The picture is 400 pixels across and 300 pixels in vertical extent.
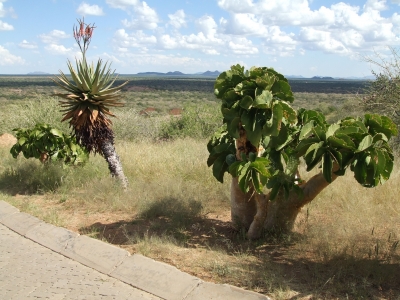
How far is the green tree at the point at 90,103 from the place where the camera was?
7211 millimetres

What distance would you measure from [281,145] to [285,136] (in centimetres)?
11

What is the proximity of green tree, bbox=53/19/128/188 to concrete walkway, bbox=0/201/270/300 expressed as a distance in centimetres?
219

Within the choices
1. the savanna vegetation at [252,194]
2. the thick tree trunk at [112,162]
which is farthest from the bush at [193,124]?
the thick tree trunk at [112,162]

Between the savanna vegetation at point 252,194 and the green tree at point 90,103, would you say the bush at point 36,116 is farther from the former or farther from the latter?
the green tree at point 90,103

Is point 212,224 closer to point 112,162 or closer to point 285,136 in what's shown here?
point 285,136

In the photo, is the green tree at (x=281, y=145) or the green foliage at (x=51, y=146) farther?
the green foliage at (x=51, y=146)

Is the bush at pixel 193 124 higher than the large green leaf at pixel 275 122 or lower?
lower

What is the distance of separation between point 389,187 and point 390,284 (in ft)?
9.25

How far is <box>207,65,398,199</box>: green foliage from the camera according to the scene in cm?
397

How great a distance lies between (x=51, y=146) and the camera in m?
7.90

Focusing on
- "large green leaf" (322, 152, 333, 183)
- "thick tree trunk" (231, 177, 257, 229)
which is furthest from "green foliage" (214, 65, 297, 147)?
"thick tree trunk" (231, 177, 257, 229)

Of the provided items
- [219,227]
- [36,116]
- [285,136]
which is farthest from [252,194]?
[36,116]

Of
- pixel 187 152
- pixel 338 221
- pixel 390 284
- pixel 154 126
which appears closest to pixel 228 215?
pixel 338 221

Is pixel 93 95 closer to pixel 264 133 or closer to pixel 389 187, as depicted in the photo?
pixel 264 133
